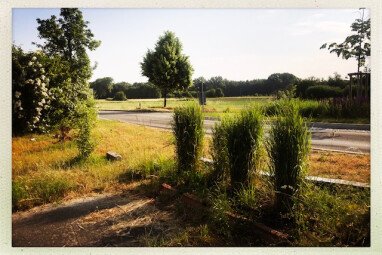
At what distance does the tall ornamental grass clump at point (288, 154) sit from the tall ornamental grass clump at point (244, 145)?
57 cm

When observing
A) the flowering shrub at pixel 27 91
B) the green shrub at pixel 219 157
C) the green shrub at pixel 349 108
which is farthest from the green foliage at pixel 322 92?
the green shrub at pixel 219 157

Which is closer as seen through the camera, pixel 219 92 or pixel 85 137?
pixel 85 137

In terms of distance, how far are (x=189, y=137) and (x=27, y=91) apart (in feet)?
14.2

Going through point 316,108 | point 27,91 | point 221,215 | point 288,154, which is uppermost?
point 27,91

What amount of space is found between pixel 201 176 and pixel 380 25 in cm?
Result: 310

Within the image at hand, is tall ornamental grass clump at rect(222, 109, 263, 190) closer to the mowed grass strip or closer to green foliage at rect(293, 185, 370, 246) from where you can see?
green foliage at rect(293, 185, 370, 246)

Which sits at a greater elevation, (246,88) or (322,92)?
(246,88)

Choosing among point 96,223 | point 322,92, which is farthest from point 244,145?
point 322,92

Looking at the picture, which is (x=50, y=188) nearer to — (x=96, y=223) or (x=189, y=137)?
(x=96, y=223)

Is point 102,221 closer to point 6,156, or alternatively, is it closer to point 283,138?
point 6,156

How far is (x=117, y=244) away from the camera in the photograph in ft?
13.6

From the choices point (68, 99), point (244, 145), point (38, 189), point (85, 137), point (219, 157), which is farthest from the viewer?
point (68, 99)

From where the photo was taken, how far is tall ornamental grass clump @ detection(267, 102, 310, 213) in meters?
3.95

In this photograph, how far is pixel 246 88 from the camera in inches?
1316
